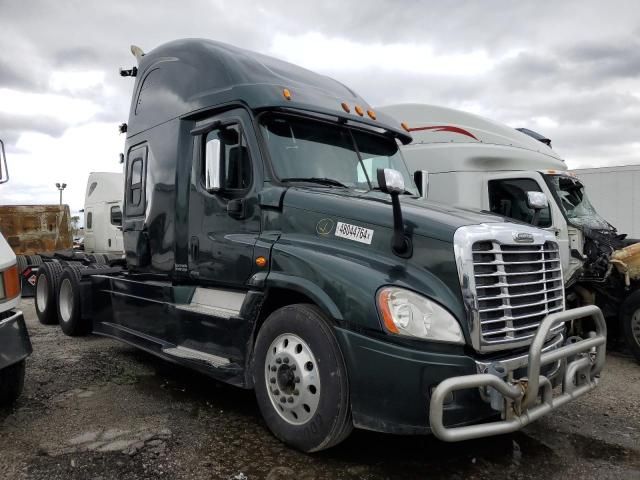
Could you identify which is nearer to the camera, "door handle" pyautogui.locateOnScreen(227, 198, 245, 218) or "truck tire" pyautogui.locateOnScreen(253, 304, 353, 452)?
"truck tire" pyautogui.locateOnScreen(253, 304, 353, 452)

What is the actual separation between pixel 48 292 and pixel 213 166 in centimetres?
552

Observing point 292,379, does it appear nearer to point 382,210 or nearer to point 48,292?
point 382,210

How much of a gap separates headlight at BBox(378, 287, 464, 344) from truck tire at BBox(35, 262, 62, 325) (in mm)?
6816

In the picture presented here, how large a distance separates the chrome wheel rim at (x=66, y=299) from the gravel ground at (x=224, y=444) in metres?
2.51

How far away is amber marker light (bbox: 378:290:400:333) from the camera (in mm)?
3080

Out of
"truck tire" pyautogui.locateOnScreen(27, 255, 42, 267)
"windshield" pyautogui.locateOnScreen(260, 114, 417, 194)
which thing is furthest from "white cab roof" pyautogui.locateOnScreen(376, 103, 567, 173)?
"truck tire" pyautogui.locateOnScreen(27, 255, 42, 267)

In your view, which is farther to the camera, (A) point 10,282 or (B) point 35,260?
(B) point 35,260

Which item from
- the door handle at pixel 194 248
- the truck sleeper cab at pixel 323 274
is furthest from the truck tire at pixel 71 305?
the door handle at pixel 194 248

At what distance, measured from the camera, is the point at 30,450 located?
3.62 meters

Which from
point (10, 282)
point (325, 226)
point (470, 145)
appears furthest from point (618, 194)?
point (10, 282)

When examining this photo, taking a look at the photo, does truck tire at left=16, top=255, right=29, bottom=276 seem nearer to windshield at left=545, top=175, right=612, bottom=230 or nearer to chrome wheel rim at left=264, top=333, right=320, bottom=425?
chrome wheel rim at left=264, top=333, right=320, bottom=425

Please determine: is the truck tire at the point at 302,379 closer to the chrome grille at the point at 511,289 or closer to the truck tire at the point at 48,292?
the chrome grille at the point at 511,289

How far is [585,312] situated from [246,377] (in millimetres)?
2445

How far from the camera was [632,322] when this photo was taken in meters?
6.41
